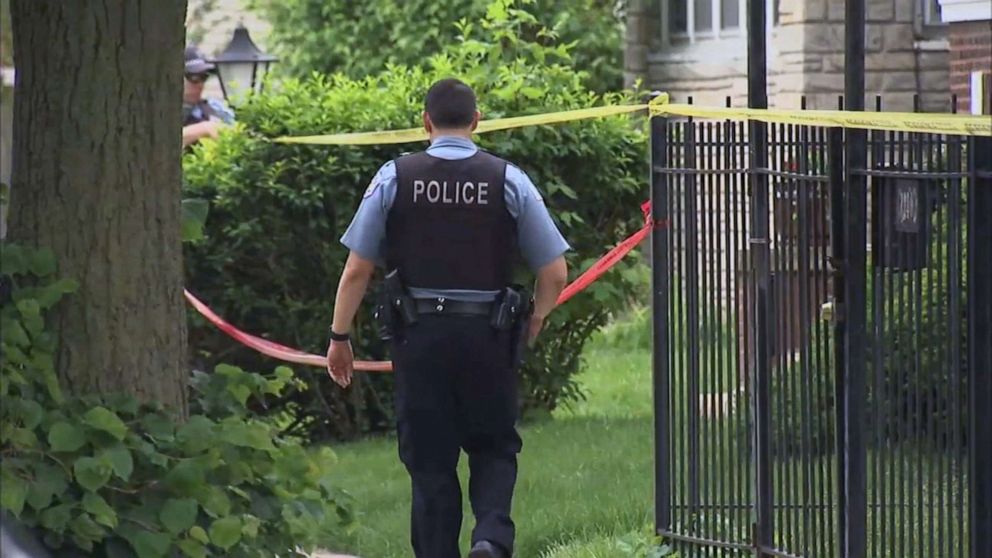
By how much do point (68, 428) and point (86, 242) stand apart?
626 millimetres

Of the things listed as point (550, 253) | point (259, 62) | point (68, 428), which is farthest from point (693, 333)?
point (259, 62)

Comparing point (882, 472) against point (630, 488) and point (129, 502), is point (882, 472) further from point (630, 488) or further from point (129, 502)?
point (630, 488)

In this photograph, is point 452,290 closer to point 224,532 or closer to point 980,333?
point 224,532

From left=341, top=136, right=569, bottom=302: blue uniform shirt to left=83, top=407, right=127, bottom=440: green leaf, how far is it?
1.58 m

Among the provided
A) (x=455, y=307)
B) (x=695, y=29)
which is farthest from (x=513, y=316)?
(x=695, y=29)

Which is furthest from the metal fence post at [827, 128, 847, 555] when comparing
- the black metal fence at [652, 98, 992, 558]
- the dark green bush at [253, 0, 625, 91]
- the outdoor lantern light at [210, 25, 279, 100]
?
the dark green bush at [253, 0, 625, 91]

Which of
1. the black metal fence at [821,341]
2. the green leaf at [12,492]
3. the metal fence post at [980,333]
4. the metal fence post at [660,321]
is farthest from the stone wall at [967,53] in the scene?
the green leaf at [12,492]

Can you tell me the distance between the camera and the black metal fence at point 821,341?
5.18 metres

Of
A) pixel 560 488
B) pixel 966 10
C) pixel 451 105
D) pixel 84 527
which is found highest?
pixel 966 10

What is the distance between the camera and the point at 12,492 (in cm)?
457

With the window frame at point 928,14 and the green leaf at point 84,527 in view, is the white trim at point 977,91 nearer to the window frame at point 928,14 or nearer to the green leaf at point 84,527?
the window frame at point 928,14

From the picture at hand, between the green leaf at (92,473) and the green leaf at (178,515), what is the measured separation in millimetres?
215

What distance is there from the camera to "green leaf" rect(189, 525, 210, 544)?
4.80 meters

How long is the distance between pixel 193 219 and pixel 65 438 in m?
1.10
